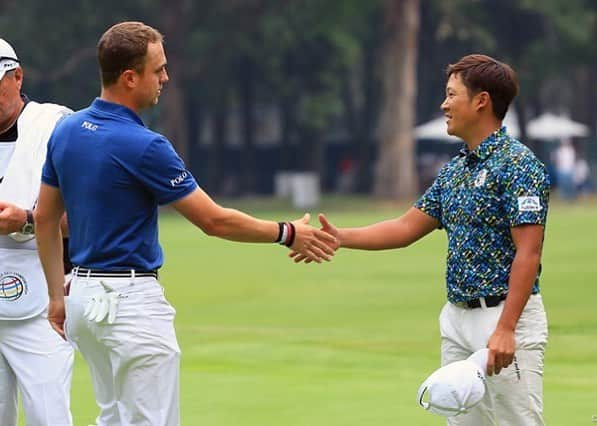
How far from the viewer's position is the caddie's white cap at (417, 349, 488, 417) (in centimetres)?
577

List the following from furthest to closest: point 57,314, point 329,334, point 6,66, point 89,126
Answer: point 329,334
point 6,66
point 57,314
point 89,126

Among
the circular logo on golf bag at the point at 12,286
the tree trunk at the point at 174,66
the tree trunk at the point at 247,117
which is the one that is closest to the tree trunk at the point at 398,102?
the tree trunk at the point at 174,66

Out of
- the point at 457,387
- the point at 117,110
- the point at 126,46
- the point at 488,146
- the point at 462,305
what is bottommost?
the point at 457,387

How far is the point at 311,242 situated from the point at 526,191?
1.04 m

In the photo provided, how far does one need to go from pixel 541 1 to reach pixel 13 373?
45.1 meters

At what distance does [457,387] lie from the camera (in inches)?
227

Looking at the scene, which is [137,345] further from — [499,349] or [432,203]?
[432,203]

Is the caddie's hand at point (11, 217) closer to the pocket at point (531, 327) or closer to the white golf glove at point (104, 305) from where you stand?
the white golf glove at point (104, 305)

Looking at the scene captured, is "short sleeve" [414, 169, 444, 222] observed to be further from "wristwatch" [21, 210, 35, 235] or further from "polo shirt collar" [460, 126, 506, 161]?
"wristwatch" [21, 210, 35, 235]

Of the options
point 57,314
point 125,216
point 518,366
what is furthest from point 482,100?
point 57,314

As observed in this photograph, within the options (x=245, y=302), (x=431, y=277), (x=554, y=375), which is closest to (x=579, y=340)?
(x=554, y=375)

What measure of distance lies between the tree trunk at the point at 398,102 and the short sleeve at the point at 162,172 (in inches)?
1589

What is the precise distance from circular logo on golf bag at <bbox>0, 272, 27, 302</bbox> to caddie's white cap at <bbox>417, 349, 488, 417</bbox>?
1932 millimetres

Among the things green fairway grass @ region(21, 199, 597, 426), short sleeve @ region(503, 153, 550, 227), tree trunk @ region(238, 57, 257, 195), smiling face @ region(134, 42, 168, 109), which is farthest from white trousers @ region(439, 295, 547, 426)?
tree trunk @ region(238, 57, 257, 195)
